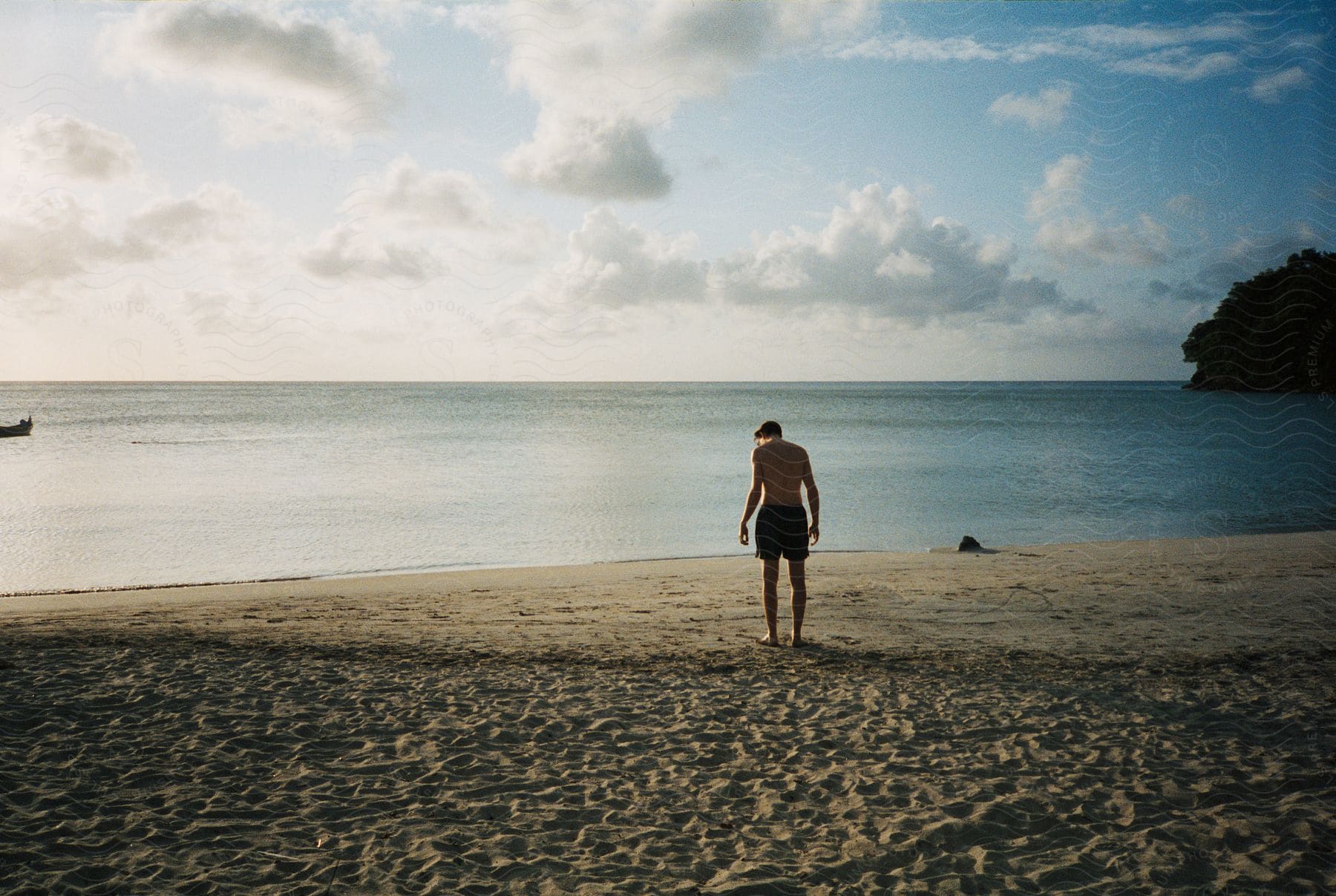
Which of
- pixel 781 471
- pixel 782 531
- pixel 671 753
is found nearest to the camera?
pixel 671 753

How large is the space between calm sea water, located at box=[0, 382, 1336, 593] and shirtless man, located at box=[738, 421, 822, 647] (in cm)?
883

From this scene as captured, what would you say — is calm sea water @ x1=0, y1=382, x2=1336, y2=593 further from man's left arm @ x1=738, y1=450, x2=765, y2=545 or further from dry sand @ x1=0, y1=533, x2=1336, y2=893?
man's left arm @ x1=738, y1=450, x2=765, y2=545

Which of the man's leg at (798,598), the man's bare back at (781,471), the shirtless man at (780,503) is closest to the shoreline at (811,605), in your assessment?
the man's leg at (798,598)

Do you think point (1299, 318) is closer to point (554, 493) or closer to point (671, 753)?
point (671, 753)

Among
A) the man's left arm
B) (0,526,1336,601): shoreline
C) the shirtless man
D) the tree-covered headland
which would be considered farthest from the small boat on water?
the tree-covered headland

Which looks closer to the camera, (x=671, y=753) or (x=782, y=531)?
(x=671, y=753)

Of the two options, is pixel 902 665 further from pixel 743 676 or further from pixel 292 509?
pixel 292 509

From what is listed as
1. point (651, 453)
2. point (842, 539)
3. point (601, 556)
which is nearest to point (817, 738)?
point (601, 556)

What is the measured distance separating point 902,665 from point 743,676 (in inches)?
57.6

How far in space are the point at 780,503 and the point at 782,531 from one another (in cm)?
28

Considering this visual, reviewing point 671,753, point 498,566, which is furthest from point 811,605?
point 498,566

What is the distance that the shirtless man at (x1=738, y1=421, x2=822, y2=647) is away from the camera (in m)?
7.39

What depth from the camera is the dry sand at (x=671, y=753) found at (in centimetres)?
401

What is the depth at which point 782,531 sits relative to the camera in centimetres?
754
